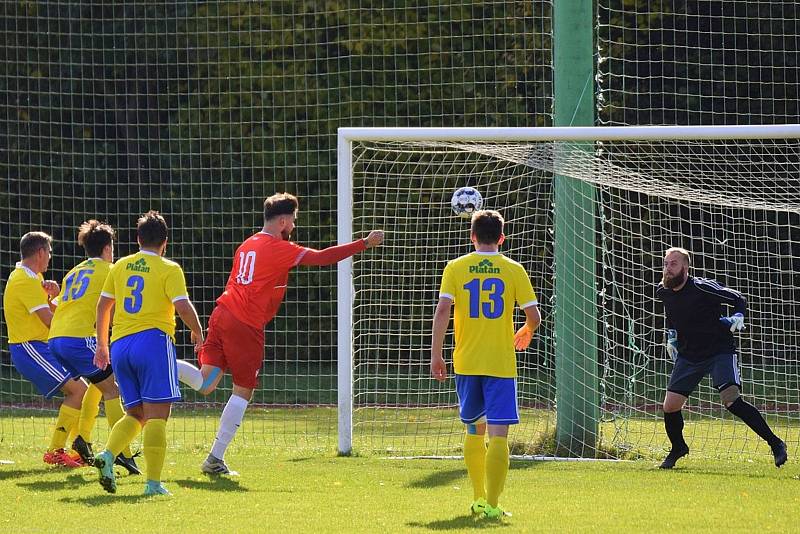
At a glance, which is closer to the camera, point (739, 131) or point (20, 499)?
point (20, 499)

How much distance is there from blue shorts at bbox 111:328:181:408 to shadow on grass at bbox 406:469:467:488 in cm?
178

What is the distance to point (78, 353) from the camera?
8.38 metres

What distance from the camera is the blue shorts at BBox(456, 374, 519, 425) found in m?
6.48

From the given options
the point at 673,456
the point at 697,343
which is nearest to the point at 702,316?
the point at 697,343

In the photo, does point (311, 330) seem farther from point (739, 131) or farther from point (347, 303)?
point (739, 131)

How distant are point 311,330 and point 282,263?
27.0 feet

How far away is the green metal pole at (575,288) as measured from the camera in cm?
970

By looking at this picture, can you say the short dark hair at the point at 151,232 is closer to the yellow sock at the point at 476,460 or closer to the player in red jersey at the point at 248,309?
the player in red jersey at the point at 248,309

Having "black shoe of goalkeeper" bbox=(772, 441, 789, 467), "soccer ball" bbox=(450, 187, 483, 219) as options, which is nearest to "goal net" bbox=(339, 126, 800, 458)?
"soccer ball" bbox=(450, 187, 483, 219)

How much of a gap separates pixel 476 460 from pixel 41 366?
3819 millimetres

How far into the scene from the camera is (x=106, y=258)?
27.6ft

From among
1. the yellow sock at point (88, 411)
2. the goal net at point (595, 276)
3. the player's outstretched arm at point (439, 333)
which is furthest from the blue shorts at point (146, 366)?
the goal net at point (595, 276)

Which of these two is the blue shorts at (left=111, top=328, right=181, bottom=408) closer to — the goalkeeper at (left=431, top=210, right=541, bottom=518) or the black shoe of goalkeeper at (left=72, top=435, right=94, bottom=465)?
the black shoe of goalkeeper at (left=72, top=435, right=94, bottom=465)

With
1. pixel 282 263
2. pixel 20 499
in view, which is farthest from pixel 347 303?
pixel 20 499
